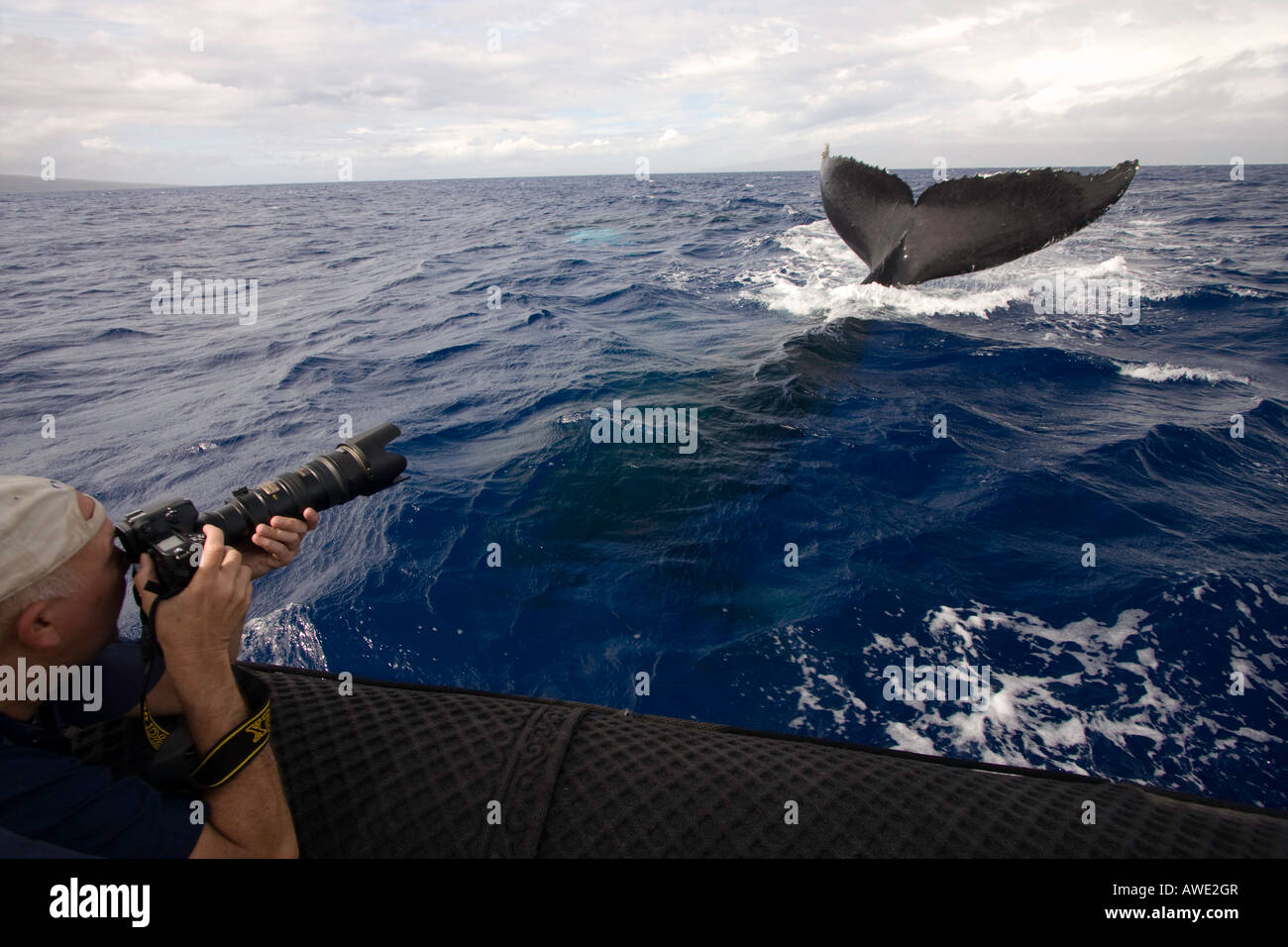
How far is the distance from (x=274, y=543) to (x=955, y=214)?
9.86 m

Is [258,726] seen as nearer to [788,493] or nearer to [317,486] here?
[317,486]

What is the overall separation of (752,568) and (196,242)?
1437 inches

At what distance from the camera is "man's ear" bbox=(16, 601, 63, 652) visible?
165 cm

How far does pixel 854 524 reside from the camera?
5.96 meters

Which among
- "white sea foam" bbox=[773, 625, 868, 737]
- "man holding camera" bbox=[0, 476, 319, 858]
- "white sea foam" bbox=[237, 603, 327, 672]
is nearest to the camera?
"man holding camera" bbox=[0, 476, 319, 858]

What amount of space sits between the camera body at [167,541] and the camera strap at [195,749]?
5 cm

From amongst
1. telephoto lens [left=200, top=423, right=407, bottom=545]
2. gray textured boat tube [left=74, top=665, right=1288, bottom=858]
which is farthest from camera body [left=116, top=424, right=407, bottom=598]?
gray textured boat tube [left=74, top=665, right=1288, bottom=858]

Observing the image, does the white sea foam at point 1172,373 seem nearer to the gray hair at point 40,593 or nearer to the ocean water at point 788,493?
the ocean water at point 788,493

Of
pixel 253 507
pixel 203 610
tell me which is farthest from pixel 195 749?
pixel 253 507

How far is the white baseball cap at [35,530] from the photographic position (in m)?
1.62

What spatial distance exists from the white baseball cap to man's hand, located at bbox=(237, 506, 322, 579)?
492 mm

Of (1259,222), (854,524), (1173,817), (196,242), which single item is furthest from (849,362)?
(196,242)

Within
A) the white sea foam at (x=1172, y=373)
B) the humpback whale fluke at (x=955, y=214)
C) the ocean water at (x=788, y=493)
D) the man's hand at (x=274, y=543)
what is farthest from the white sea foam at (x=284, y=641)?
the white sea foam at (x=1172, y=373)

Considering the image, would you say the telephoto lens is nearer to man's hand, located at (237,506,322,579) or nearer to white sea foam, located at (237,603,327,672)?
man's hand, located at (237,506,322,579)
